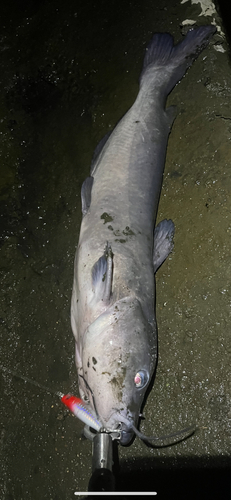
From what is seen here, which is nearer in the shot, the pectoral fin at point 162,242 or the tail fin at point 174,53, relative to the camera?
the pectoral fin at point 162,242

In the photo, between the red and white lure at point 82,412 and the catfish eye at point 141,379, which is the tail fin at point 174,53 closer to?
the catfish eye at point 141,379

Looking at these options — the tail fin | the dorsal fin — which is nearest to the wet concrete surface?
the tail fin

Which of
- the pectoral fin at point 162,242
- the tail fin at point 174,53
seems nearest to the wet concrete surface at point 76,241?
the tail fin at point 174,53

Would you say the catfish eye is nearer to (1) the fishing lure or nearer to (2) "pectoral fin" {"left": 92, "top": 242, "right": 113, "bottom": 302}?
(1) the fishing lure

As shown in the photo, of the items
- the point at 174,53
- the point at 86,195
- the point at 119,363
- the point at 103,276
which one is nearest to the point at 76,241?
the point at 86,195

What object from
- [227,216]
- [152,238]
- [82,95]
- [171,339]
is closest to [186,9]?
[82,95]

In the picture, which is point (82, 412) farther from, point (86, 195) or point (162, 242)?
point (86, 195)

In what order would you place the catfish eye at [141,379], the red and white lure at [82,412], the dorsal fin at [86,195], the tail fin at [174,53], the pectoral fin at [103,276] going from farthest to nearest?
the tail fin at [174,53] → the dorsal fin at [86,195] → the pectoral fin at [103,276] → the catfish eye at [141,379] → the red and white lure at [82,412]

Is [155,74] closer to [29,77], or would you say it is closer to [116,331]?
[29,77]
